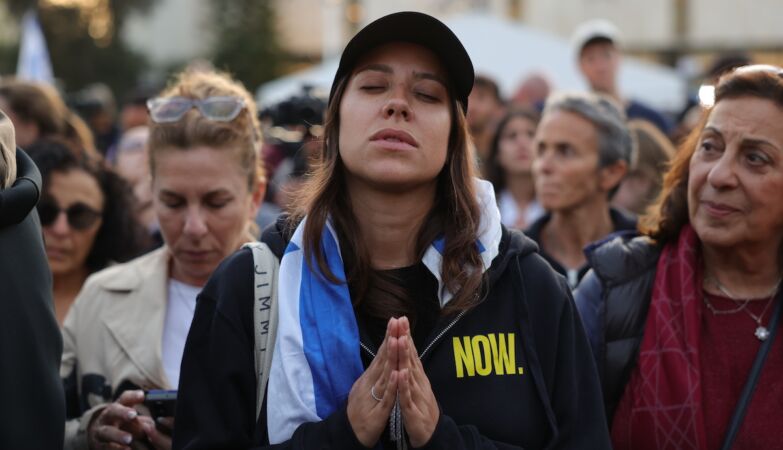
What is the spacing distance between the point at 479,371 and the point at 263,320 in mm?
567

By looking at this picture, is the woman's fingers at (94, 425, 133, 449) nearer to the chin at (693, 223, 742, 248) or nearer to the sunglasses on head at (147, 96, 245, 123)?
the sunglasses on head at (147, 96, 245, 123)

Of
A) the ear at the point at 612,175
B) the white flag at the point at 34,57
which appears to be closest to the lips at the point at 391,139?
the ear at the point at 612,175

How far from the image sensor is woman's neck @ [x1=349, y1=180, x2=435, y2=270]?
9.99ft

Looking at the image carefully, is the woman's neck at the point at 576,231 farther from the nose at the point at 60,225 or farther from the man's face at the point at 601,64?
the man's face at the point at 601,64

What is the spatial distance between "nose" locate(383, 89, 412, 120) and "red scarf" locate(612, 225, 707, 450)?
1.08 metres

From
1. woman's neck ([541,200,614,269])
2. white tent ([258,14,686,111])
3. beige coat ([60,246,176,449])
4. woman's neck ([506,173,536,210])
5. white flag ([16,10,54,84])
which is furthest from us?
white tent ([258,14,686,111])

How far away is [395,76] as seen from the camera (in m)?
2.99

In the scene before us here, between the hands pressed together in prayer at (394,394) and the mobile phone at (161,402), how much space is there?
917 mm

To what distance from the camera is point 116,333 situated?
3855mm

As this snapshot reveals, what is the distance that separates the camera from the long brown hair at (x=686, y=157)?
3.52 meters

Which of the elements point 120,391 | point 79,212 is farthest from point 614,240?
point 79,212

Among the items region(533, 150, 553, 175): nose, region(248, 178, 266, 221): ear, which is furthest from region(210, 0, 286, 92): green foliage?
region(248, 178, 266, 221): ear

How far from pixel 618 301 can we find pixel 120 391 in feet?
5.43

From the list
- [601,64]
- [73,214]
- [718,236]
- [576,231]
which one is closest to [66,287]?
[73,214]
